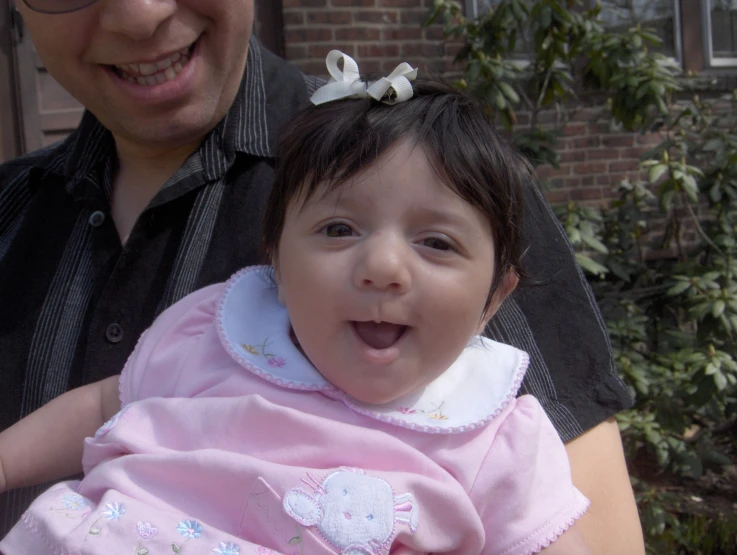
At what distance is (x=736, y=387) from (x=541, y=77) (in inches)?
82.5

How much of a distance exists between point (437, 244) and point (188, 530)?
0.62 metres

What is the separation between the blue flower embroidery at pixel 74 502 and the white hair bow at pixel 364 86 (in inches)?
33.1

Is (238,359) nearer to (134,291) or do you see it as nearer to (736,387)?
(134,291)

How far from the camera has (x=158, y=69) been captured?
1.77 m

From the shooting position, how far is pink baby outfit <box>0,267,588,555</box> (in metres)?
1.24

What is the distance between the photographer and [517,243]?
1481mm

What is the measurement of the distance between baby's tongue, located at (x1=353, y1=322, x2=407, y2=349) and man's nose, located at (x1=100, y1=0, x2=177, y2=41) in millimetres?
869

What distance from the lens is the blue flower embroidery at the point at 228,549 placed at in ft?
3.94

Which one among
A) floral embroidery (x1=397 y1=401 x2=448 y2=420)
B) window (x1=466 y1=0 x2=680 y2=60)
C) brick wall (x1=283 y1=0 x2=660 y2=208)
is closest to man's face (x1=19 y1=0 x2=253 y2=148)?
floral embroidery (x1=397 y1=401 x2=448 y2=420)

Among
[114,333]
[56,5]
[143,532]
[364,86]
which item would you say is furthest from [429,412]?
[56,5]

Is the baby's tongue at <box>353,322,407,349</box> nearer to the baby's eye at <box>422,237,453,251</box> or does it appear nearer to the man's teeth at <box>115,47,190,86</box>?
the baby's eye at <box>422,237,453,251</box>

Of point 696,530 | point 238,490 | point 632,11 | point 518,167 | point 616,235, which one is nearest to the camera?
point 238,490

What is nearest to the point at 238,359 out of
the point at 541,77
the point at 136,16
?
the point at 136,16

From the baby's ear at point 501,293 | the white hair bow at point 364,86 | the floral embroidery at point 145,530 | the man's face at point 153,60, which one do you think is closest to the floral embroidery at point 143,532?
the floral embroidery at point 145,530
